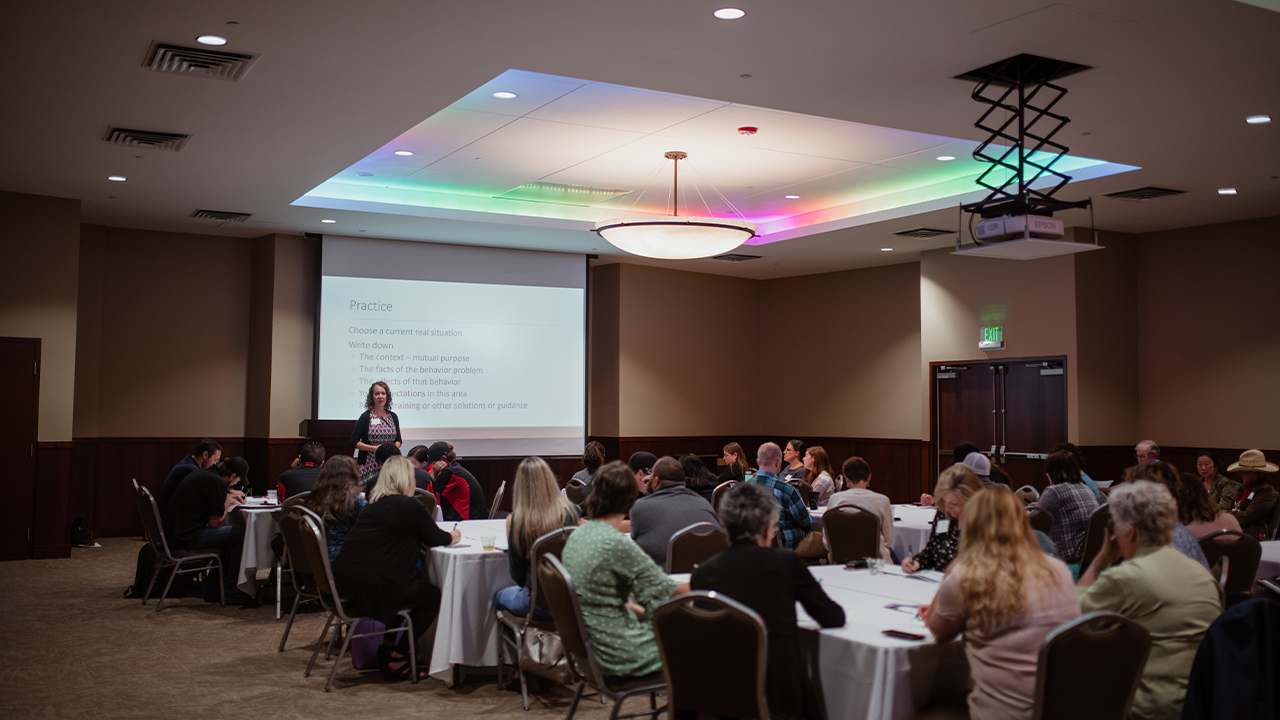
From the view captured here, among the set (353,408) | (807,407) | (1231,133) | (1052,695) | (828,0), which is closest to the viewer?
(1052,695)

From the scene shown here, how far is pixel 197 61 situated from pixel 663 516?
3.72 m

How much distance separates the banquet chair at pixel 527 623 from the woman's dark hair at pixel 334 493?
118 centimetres

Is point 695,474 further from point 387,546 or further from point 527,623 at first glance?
point 387,546

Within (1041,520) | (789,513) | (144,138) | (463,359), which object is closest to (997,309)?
(1041,520)

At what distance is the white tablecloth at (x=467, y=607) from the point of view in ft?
16.4

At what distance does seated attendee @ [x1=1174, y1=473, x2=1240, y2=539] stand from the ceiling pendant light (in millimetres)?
4196

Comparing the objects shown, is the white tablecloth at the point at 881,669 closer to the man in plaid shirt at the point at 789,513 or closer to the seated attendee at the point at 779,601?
the seated attendee at the point at 779,601

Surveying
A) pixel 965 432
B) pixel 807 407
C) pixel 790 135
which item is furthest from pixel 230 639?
pixel 807 407

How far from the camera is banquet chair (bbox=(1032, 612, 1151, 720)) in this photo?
8.87 ft

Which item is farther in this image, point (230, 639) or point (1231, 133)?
point (1231, 133)

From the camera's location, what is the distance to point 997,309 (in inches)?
423

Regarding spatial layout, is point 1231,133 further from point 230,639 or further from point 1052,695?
point 230,639

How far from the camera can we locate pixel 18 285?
29.7 ft

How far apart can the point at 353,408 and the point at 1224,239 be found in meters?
9.44
